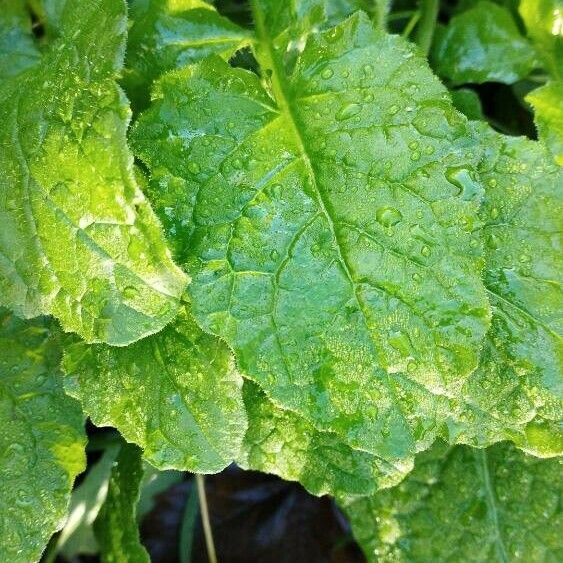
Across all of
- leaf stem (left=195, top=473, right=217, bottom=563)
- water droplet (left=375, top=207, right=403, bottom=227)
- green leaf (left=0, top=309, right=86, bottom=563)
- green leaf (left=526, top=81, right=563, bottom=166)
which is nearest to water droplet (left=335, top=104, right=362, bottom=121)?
water droplet (left=375, top=207, right=403, bottom=227)

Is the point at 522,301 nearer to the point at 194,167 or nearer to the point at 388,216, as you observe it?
the point at 388,216

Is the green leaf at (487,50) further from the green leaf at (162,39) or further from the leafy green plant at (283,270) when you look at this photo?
the green leaf at (162,39)

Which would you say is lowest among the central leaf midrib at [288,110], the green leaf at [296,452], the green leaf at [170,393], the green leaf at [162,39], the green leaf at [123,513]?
the green leaf at [123,513]

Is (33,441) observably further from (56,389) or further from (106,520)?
(106,520)

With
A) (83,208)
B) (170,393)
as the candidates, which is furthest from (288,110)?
(170,393)

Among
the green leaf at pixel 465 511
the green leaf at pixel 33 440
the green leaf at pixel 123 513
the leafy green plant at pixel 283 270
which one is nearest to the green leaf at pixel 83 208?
the leafy green plant at pixel 283 270

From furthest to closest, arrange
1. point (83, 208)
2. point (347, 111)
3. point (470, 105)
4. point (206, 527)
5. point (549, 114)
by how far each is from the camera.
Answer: point (206, 527) < point (470, 105) < point (549, 114) < point (347, 111) < point (83, 208)
